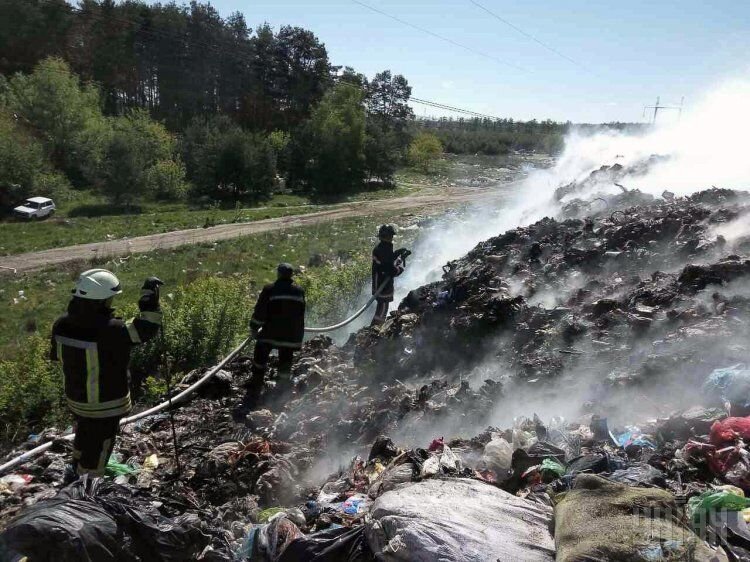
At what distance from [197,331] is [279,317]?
3.06 metres

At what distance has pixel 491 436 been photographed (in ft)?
15.2

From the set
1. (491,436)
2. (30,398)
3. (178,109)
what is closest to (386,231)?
(491,436)

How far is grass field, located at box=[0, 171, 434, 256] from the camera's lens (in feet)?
66.5

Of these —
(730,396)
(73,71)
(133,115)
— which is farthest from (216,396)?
(73,71)

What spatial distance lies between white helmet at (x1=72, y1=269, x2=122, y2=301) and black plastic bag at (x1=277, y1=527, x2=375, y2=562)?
215cm

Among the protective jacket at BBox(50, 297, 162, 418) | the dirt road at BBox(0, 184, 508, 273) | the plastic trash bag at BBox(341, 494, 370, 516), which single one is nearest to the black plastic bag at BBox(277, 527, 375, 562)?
the plastic trash bag at BBox(341, 494, 370, 516)

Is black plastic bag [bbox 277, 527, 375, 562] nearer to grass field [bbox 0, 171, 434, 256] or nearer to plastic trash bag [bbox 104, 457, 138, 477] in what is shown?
plastic trash bag [bbox 104, 457, 138, 477]

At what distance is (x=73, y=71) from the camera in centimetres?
4303

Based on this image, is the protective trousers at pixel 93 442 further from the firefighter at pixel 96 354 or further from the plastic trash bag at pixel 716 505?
the plastic trash bag at pixel 716 505

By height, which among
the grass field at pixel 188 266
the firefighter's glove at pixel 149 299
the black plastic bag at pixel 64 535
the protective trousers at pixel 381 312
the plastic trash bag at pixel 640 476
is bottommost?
the grass field at pixel 188 266

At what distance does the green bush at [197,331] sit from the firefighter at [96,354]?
425 cm

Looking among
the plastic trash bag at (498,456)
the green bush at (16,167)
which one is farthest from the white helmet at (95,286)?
the green bush at (16,167)

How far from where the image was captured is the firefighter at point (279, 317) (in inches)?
244

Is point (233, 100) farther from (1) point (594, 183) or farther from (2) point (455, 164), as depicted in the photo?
(1) point (594, 183)
